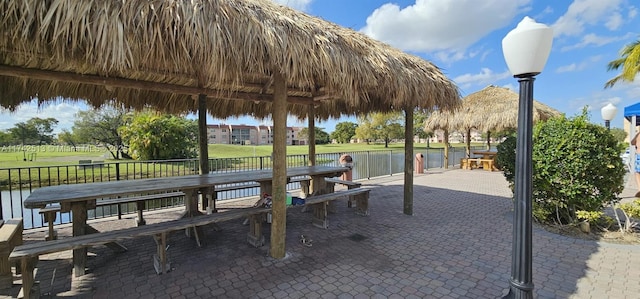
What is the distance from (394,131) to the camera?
38.7 meters

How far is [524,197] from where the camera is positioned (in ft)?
6.86

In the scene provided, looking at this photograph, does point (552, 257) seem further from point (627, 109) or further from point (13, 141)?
point (13, 141)

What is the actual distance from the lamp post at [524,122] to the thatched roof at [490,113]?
31.3ft

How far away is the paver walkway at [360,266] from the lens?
2.67 metres

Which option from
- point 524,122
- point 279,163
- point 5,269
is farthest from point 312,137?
point 5,269

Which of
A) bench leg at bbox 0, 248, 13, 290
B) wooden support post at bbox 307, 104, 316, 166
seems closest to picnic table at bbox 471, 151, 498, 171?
wooden support post at bbox 307, 104, 316, 166

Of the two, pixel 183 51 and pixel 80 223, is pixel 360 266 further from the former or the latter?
pixel 80 223

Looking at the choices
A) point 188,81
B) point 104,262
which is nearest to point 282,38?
point 188,81

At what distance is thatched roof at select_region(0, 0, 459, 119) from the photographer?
6.73 feet

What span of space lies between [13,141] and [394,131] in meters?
50.1

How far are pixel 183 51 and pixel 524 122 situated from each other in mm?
2926

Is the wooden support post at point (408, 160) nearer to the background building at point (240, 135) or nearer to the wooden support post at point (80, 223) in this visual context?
the wooden support post at point (80, 223)

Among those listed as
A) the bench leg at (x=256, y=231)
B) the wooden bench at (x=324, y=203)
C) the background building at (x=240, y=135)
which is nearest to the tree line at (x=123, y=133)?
the bench leg at (x=256, y=231)

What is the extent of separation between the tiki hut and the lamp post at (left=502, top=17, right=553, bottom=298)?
1.70 meters
